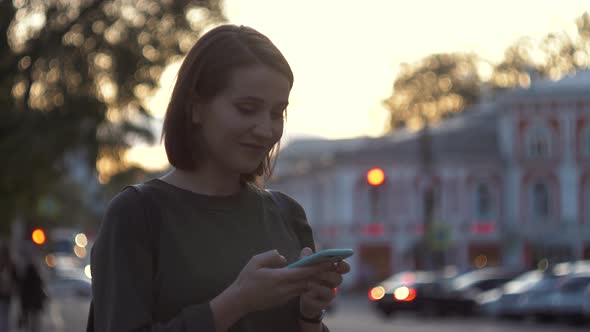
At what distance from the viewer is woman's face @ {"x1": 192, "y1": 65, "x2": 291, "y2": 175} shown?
12.2ft

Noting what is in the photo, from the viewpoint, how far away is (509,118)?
74438 mm

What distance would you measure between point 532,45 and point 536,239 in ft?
Answer: 48.5

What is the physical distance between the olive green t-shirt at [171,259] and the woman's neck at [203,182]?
1.0 inches

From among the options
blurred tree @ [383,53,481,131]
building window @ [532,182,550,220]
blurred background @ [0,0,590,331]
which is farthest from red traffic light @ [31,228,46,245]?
blurred tree @ [383,53,481,131]

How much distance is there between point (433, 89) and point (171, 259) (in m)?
86.3

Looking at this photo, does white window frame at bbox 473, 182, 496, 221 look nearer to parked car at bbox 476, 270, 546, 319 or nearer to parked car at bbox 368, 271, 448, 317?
parked car at bbox 476, 270, 546, 319

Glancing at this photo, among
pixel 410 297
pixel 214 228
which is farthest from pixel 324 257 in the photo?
pixel 410 297

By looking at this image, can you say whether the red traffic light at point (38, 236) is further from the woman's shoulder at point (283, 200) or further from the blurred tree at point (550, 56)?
the blurred tree at point (550, 56)

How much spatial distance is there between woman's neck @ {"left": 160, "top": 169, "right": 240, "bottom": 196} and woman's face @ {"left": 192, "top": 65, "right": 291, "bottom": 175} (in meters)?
0.04

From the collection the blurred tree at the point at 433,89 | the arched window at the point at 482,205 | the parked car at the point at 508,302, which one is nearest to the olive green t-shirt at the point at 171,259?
the parked car at the point at 508,302

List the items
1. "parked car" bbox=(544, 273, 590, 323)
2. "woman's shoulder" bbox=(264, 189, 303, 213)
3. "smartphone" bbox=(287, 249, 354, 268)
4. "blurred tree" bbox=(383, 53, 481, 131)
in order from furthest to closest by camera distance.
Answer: "blurred tree" bbox=(383, 53, 481, 131)
"parked car" bbox=(544, 273, 590, 323)
"woman's shoulder" bbox=(264, 189, 303, 213)
"smartphone" bbox=(287, 249, 354, 268)

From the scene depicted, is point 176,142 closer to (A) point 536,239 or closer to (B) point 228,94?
(B) point 228,94

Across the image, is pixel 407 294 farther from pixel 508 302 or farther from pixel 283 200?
pixel 283 200

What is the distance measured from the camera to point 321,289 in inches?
144
